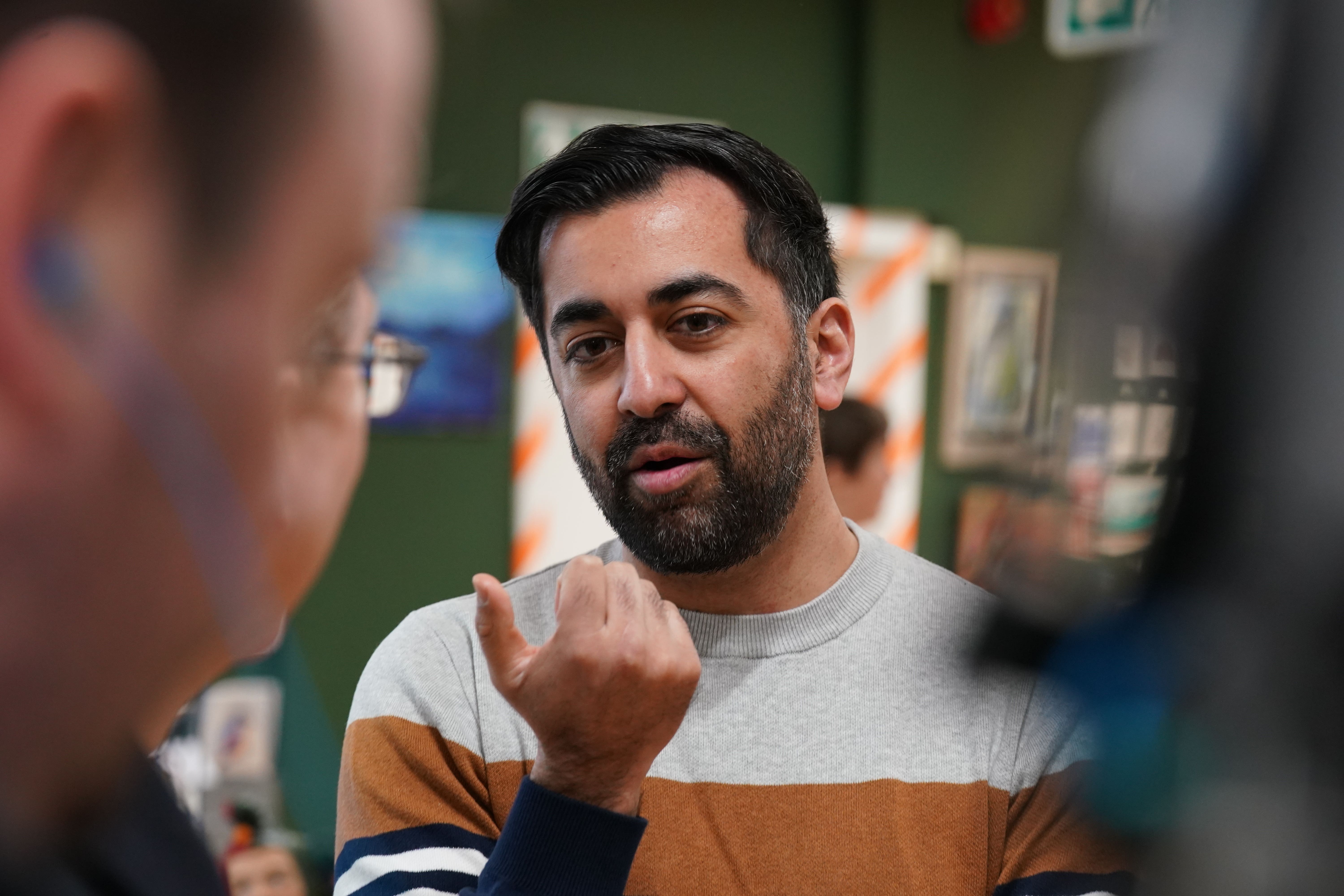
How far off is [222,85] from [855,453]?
2.41 m

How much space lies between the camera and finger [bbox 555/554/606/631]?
740mm

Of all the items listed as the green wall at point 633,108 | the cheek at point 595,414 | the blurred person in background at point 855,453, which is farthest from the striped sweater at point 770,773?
the blurred person in background at point 855,453

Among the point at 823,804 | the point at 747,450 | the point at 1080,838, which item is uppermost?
the point at 1080,838

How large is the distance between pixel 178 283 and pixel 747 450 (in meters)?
1.01

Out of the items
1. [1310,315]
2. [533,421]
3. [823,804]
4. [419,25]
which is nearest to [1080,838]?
[1310,315]

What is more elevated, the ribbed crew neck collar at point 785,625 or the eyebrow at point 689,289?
the eyebrow at point 689,289

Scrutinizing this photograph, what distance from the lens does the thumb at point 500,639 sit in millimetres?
745

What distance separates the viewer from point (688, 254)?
1.20 meters

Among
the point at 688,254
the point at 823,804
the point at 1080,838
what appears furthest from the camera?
the point at 688,254

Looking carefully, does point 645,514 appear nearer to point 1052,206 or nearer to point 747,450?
point 747,450

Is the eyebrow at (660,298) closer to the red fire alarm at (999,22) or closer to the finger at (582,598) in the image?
the finger at (582,598)

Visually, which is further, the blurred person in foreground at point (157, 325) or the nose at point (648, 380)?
the nose at point (648, 380)

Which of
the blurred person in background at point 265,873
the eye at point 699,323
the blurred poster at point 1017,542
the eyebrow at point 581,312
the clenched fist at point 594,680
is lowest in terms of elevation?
the clenched fist at point 594,680

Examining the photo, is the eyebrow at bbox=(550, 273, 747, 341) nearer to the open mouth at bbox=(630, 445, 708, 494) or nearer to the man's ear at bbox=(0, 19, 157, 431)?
the open mouth at bbox=(630, 445, 708, 494)
